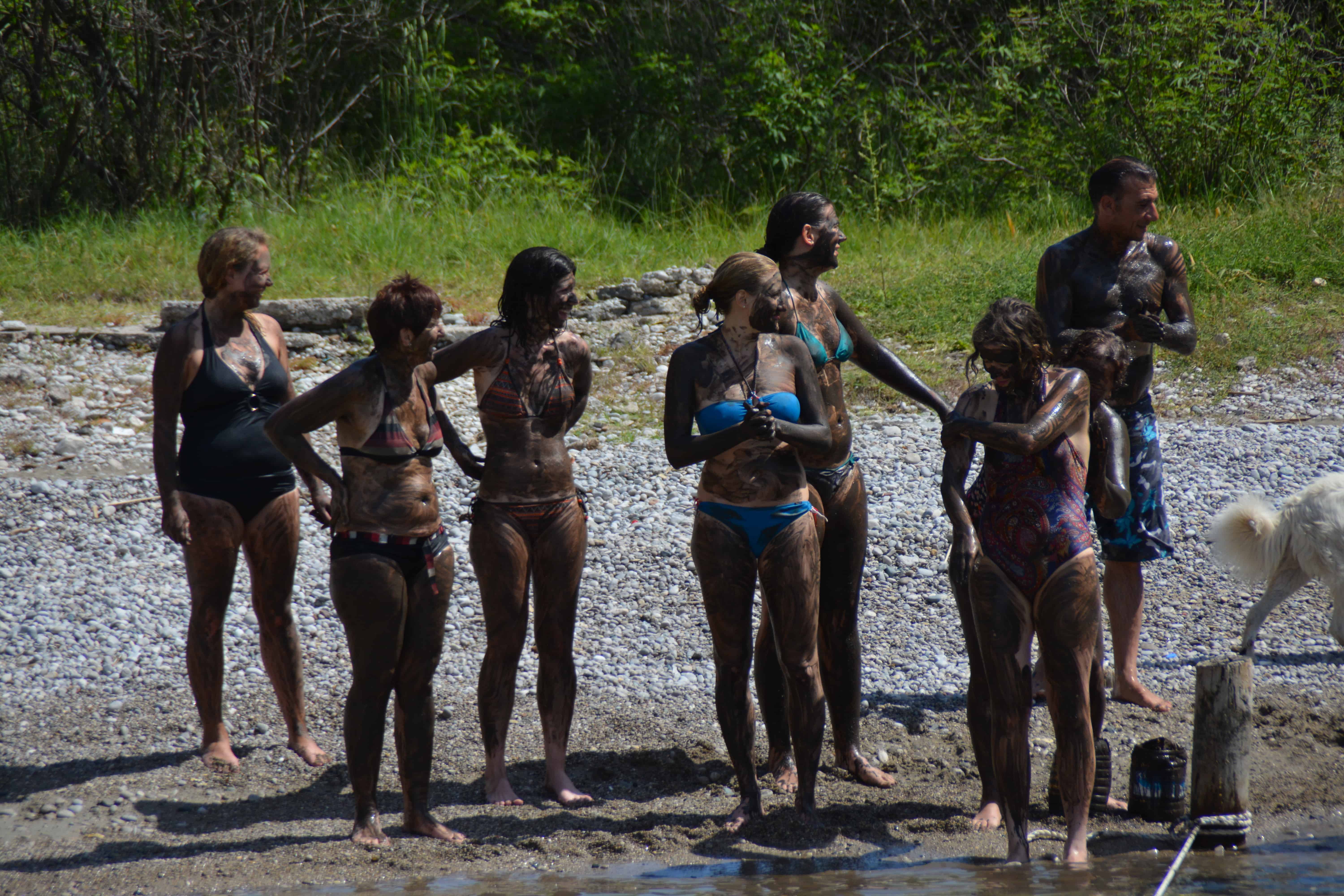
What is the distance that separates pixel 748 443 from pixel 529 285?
962 millimetres

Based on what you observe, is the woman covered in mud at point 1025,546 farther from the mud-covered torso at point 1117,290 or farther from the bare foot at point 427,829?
the bare foot at point 427,829

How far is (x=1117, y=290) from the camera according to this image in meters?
4.90

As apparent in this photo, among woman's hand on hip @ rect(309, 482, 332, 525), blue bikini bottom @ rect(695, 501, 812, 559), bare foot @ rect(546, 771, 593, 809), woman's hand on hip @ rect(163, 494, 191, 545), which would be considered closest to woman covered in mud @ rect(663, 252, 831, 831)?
blue bikini bottom @ rect(695, 501, 812, 559)

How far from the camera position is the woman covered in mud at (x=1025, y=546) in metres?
3.67

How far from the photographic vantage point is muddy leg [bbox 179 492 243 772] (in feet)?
14.8

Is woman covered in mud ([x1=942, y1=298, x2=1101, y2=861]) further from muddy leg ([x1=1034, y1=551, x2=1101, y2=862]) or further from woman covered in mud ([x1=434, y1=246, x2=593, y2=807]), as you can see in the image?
woman covered in mud ([x1=434, y1=246, x2=593, y2=807])

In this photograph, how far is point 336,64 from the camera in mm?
15250

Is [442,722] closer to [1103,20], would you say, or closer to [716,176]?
[716,176]

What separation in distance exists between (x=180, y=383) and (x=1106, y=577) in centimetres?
377

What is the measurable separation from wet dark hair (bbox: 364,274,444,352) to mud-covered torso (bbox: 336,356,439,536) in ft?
0.35

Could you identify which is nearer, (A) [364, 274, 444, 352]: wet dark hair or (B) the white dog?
(A) [364, 274, 444, 352]: wet dark hair

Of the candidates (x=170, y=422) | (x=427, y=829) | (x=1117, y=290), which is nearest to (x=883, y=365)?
(x=1117, y=290)

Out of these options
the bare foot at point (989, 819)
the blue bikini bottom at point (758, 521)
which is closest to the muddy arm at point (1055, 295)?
the blue bikini bottom at point (758, 521)

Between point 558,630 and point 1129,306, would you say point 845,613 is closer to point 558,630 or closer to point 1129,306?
point 558,630
